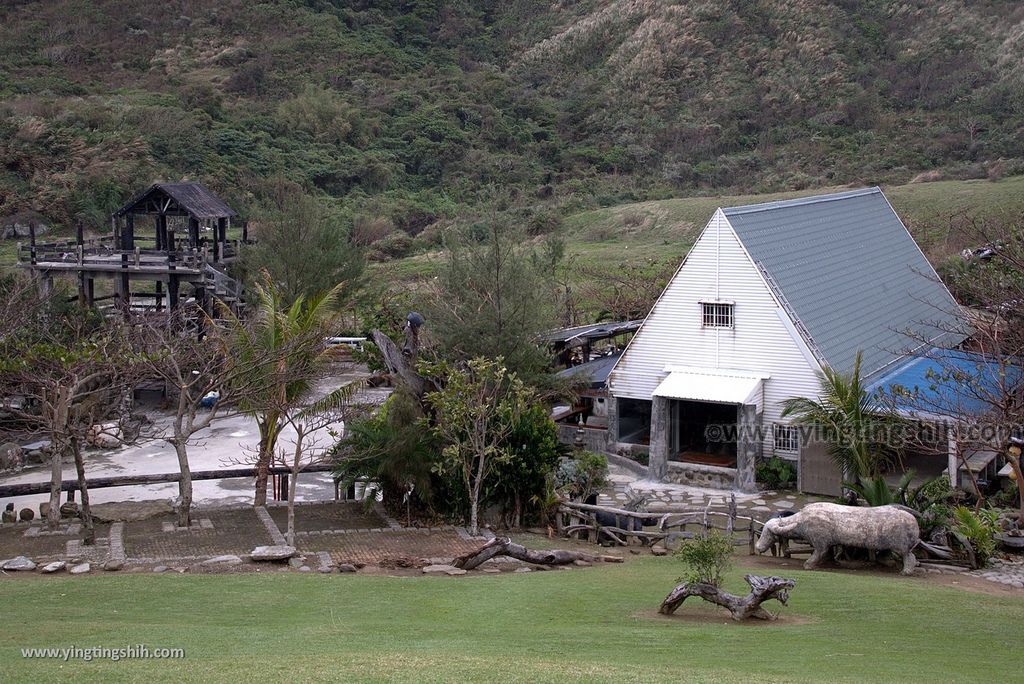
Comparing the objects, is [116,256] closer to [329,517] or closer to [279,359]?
[279,359]

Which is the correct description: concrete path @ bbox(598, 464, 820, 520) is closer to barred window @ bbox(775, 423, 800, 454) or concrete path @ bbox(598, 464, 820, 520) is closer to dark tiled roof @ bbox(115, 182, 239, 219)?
barred window @ bbox(775, 423, 800, 454)

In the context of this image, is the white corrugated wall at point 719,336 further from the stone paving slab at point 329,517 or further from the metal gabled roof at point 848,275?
Result: the stone paving slab at point 329,517

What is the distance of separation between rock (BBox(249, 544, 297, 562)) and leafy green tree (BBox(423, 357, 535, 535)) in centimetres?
297

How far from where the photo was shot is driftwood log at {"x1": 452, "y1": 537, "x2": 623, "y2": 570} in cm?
1593

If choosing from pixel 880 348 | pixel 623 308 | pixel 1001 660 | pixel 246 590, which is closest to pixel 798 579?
pixel 1001 660

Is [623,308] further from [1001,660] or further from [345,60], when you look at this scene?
[345,60]

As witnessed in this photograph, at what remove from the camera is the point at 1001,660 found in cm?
1077

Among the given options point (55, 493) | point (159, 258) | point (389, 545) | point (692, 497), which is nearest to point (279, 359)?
point (389, 545)

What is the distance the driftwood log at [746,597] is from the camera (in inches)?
477

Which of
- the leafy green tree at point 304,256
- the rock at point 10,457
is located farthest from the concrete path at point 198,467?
the leafy green tree at point 304,256

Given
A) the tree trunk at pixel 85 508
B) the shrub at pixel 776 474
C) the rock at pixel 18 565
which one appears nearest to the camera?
the rock at pixel 18 565

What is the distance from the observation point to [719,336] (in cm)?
2377

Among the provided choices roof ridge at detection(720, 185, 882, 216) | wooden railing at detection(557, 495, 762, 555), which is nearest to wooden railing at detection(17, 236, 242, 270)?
roof ridge at detection(720, 185, 882, 216)

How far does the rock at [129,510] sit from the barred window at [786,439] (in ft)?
38.7
